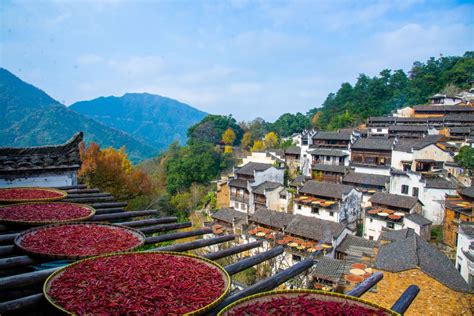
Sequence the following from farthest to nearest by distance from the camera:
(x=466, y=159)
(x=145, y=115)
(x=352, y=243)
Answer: (x=145, y=115) < (x=466, y=159) < (x=352, y=243)

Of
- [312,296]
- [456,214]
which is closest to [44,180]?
[312,296]

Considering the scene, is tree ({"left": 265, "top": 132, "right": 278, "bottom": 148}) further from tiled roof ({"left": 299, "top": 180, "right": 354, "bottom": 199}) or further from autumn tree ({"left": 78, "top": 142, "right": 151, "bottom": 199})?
autumn tree ({"left": 78, "top": 142, "right": 151, "bottom": 199})

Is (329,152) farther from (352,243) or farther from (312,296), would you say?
(312,296)

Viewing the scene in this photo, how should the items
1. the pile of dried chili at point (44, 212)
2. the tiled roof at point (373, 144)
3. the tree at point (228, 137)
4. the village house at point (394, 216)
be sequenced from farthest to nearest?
the tree at point (228, 137), the tiled roof at point (373, 144), the village house at point (394, 216), the pile of dried chili at point (44, 212)

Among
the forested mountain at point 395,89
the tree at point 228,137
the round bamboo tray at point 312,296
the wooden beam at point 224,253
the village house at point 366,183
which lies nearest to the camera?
the round bamboo tray at point 312,296

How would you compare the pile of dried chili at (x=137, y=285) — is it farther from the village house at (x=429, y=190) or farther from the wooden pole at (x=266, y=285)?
the village house at (x=429, y=190)

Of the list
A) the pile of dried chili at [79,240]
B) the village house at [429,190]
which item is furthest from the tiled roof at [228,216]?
the pile of dried chili at [79,240]

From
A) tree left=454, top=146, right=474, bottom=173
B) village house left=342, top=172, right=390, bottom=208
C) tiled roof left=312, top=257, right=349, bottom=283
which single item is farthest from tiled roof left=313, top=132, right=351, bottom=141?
tiled roof left=312, top=257, right=349, bottom=283
